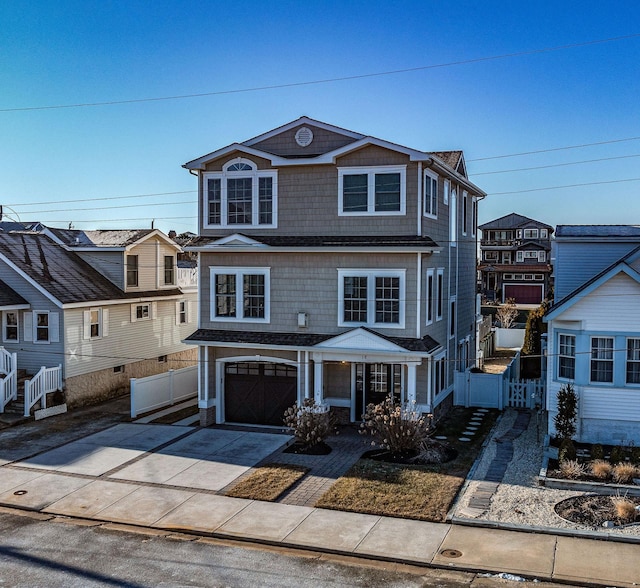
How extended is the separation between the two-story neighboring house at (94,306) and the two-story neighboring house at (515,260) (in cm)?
4671

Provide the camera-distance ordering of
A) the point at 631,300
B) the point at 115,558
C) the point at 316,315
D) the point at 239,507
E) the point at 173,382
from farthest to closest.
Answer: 1. the point at 173,382
2. the point at 316,315
3. the point at 631,300
4. the point at 239,507
5. the point at 115,558

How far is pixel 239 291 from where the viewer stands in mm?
22266

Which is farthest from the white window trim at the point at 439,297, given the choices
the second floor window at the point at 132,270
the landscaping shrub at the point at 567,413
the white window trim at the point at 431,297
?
the second floor window at the point at 132,270

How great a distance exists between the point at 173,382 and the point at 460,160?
1417 cm

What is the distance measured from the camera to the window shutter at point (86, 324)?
26031mm

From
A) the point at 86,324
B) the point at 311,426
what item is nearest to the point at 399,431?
the point at 311,426

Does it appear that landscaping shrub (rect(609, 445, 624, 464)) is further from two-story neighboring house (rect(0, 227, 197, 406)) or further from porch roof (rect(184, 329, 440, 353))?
two-story neighboring house (rect(0, 227, 197, 406))

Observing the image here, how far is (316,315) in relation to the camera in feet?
70.4

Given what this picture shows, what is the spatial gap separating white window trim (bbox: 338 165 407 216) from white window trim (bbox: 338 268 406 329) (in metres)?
1.77

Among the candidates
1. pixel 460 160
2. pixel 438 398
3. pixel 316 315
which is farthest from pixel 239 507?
pixel 460 160

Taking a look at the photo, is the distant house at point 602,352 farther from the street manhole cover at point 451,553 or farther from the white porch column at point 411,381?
the street manhole cover at point 451,553

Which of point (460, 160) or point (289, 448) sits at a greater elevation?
point (460, 160)

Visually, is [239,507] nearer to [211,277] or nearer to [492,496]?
[492,496]

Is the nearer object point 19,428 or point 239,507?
point 239,507
